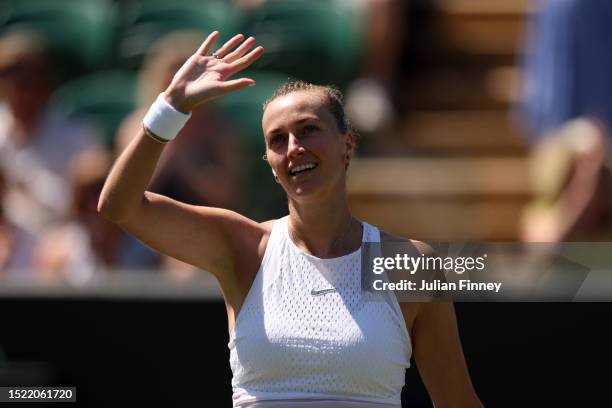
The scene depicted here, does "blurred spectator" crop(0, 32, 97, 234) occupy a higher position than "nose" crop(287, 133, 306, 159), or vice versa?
"blurred spectator" crop(0, 32, 97, 234)

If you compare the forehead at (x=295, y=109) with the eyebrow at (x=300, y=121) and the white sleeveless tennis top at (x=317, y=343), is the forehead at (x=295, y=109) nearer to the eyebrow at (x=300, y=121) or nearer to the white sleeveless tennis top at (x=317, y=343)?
the eyebrow at (x=300, y=121)

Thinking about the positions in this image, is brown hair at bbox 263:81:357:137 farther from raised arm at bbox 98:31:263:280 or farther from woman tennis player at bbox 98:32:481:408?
raised arm at bbox 98:31:263:280

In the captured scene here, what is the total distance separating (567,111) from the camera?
18.6 feet

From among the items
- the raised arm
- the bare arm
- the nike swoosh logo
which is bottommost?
the bare arm

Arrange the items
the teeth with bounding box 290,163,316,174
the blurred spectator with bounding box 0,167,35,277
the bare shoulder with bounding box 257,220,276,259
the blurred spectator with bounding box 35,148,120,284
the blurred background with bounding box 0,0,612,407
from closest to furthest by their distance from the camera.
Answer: the teeth with bounding box 290,163,316,174 < the bare shoulder with bounding box 257,220,276,259 < the blurred background with bounding box 0,0,612,407 < the blurred spectator with bounding box 35,148,120,284 < the blurred spectator with bounding box 0,167,35,277

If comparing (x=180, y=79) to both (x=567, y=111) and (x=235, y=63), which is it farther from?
(x=567, y=111)

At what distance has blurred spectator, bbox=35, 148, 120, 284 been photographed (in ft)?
18.6

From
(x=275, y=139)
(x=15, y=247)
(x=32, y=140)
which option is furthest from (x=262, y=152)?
(x=275, y=139)

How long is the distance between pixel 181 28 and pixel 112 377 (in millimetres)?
2935

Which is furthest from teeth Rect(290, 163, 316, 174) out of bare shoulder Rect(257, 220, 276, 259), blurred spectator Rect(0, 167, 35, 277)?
blurred spectator Rect(0, 167, 35, 277)

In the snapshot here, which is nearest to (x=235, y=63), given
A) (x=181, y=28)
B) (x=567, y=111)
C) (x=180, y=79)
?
(x=180, y=79)

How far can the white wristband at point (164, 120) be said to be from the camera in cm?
274

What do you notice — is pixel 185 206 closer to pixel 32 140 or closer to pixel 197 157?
pixel 197 157

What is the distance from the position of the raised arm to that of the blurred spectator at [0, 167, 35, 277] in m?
3.30
